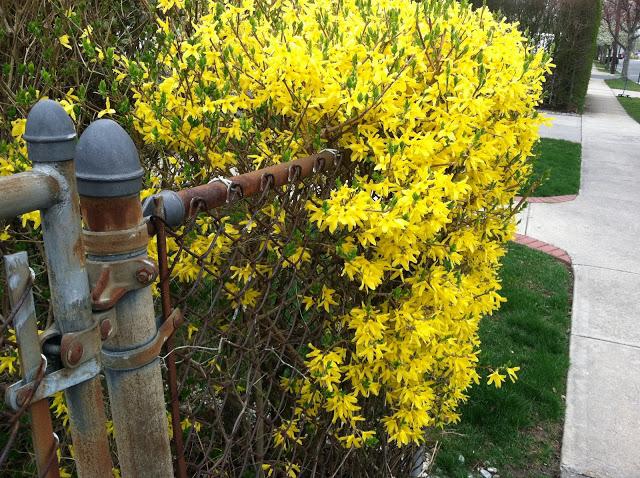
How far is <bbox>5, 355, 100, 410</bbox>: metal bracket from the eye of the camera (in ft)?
3.01

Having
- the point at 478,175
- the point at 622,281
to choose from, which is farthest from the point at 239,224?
the point at 622,281

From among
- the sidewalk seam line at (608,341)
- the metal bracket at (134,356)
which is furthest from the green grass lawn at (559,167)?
the metal bracket at (134,356)

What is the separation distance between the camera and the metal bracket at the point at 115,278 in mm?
1074

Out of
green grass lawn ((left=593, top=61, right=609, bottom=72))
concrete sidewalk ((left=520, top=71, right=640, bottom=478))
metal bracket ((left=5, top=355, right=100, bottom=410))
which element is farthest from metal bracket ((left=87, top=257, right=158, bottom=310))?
green grass lawn ((left=593, top=61, right=609, bottom=72))

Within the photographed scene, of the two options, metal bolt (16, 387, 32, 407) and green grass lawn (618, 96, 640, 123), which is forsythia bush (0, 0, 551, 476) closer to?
metal bolt (16, 387, 32, 407)

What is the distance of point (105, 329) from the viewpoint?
3.61ft

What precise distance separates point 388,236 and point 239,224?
18.0 inches

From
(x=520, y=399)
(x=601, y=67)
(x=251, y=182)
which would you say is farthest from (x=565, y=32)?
(x=601, y=67)

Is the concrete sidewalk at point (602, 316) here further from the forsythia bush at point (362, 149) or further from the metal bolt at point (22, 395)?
the metal bolt at point (22, 395)

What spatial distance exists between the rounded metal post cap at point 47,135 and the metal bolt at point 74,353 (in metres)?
0.30

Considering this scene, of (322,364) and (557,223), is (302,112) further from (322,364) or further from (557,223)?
(557,223)

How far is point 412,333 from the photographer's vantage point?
202 cm

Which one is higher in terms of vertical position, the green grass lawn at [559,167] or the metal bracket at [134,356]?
the metal bracket at [134,356]

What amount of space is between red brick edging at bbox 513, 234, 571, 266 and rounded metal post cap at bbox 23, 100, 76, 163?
571 cm
